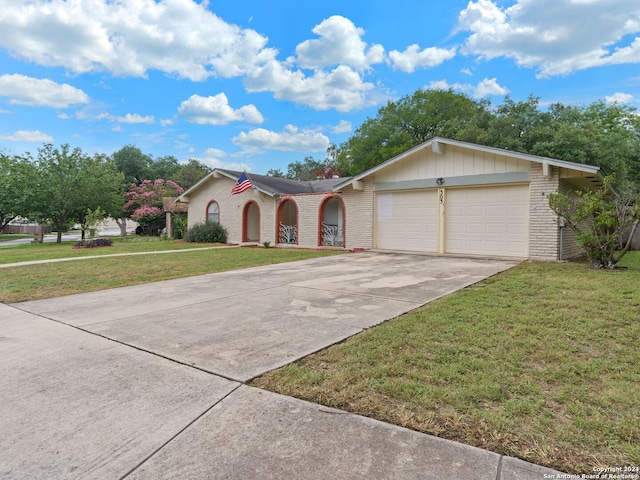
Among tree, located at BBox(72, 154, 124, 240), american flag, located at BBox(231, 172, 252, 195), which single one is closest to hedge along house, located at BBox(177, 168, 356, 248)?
american flag, located at BBox(231, 172, 252, 195)

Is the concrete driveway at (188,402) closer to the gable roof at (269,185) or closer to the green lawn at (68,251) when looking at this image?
the green lawn at (68,251)

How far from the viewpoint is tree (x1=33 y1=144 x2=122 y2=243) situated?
22562 mm

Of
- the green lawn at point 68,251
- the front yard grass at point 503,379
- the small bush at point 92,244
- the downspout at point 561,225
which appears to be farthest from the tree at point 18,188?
the downspout at point 561,225

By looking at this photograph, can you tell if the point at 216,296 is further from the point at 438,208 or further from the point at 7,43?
the point at 7,43

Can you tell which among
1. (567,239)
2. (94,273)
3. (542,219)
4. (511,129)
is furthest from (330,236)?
(511,129)

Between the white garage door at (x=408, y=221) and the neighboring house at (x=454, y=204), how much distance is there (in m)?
0.04

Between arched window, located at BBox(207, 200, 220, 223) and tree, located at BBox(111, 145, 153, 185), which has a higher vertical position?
tree, located at BBox(111, 145, 153, 185)

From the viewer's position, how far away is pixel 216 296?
641 centimetres

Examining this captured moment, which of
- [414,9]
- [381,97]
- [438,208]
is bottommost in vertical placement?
[438,208]

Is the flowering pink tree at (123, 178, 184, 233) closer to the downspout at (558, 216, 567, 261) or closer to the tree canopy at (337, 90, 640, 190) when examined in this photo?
the tree canopy at (337, 90, 640, 190)

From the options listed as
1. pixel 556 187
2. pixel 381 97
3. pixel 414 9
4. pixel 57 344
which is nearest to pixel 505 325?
pixel 57 344

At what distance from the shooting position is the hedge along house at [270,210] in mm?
16766

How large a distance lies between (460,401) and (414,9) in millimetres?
16042

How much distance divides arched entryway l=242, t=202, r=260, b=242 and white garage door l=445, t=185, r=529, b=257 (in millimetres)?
10896
